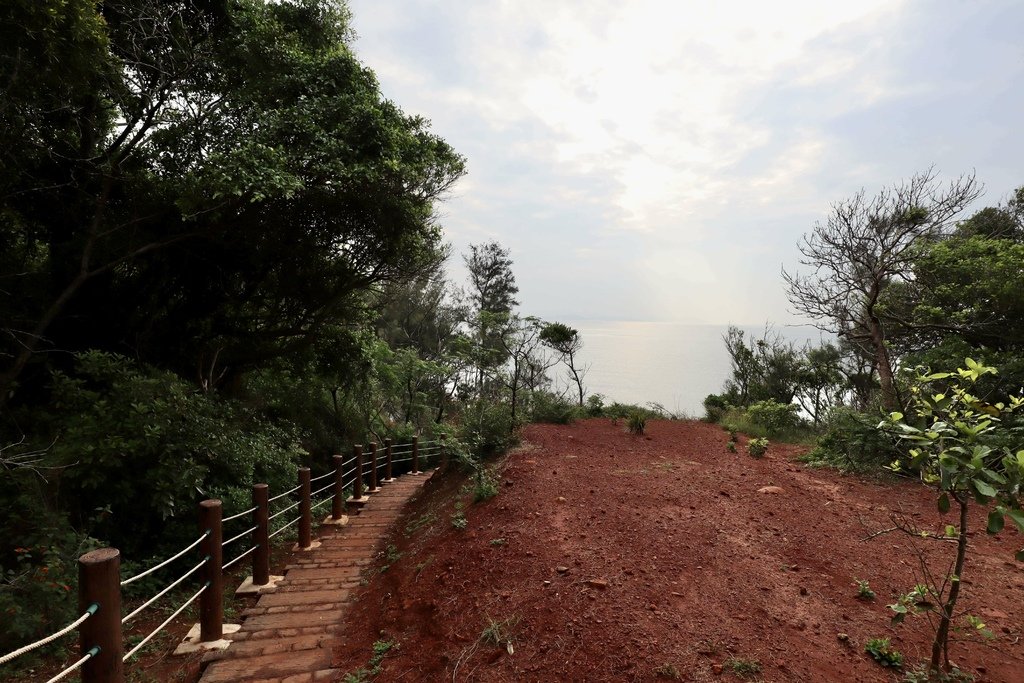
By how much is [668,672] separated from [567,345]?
16.5m

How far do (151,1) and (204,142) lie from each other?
1.67 meters

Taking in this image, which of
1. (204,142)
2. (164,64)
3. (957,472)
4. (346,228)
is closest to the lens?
(957,472)

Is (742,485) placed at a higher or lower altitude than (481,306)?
lower

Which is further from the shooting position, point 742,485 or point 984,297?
point 984,297

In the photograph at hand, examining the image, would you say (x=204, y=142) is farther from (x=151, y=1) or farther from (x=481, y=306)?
(x=481, y=306)

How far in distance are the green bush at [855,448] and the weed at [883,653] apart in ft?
13.1

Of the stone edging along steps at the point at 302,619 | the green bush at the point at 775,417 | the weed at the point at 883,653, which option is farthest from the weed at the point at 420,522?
the green bush at the point at 775,417

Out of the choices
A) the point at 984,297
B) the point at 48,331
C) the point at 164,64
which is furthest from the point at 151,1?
the point at 984,297

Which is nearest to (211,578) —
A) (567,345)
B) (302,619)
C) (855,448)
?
(302,619)

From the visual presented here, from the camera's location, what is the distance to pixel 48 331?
7.45 metres

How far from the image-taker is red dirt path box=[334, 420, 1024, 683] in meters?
2.65

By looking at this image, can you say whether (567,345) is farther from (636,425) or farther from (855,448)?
(855,448)

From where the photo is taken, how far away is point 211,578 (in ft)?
12.0

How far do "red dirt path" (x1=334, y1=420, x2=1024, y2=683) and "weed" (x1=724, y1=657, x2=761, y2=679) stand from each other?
2 centimetres
